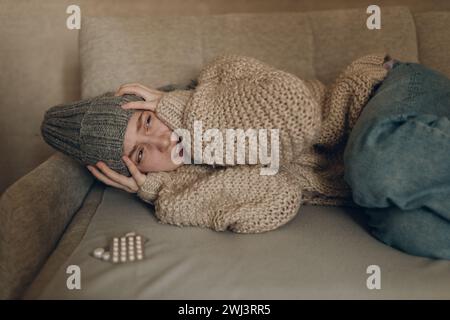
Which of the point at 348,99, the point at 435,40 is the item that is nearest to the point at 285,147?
the point at 348,99

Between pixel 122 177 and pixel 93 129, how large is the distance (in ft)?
0.46

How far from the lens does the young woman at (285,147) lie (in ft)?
2.34

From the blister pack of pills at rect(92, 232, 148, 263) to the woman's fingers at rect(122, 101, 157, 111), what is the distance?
0.34m

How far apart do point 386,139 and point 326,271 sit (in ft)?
0.87

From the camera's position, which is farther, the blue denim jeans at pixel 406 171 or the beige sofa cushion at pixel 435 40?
the beige sofa cushion at pixel 435 40

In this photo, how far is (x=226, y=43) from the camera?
1199 mm

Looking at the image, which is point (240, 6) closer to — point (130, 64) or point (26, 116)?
point (130, 64)

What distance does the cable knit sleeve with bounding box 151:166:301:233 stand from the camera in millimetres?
815

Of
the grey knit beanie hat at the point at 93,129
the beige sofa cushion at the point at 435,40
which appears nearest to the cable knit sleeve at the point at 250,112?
the grey knit beanie hat at the point at 93,129

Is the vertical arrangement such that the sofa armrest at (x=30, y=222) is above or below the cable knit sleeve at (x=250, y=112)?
below

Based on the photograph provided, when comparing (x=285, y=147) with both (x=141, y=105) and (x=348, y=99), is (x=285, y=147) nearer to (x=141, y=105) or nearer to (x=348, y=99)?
(x=348, y=99)

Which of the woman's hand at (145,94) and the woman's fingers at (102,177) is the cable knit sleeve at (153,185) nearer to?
the woman's fingers at (102,177)

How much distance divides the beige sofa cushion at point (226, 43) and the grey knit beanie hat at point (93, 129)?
17 cm
